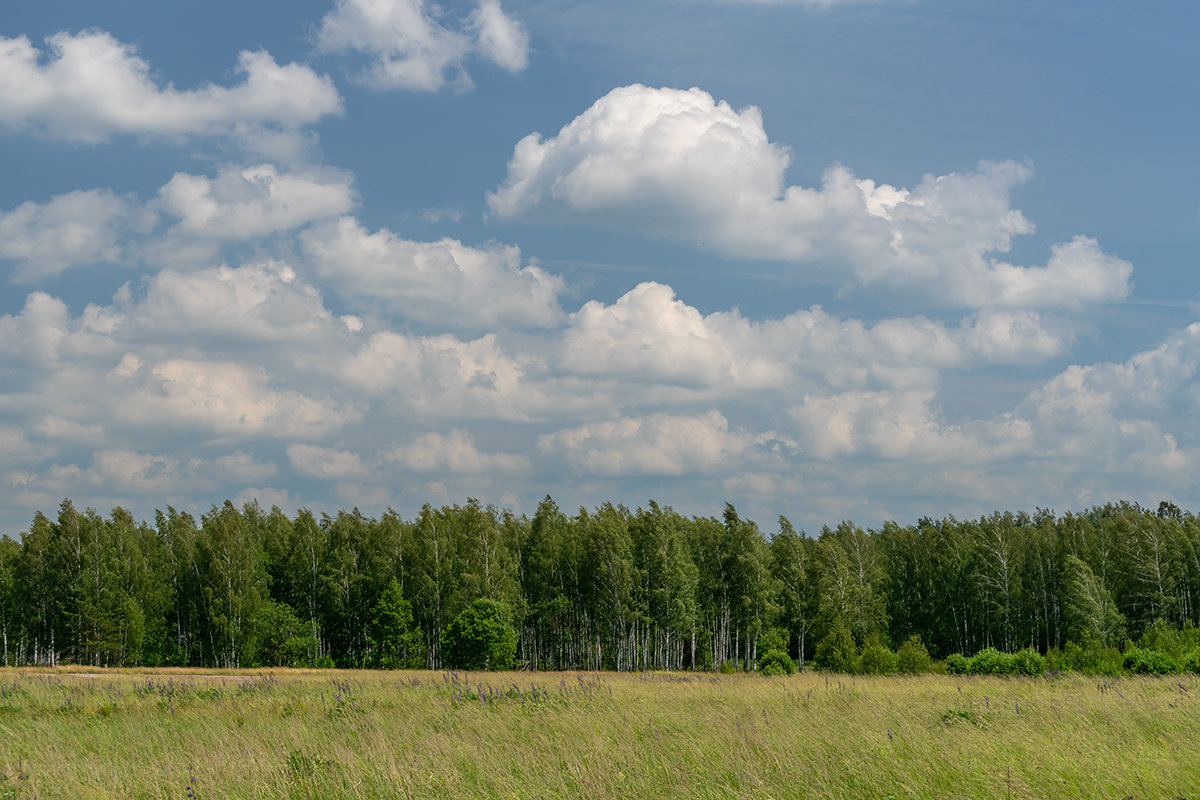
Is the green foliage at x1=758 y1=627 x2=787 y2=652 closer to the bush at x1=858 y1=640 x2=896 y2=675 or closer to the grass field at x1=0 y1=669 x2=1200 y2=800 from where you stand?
the bush at x1=858 y1=640 x2=896 y2=675

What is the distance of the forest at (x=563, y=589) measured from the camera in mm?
71500

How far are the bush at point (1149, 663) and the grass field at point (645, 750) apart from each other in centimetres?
1570

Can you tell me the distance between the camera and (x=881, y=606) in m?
72.5

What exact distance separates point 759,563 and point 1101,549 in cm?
3154

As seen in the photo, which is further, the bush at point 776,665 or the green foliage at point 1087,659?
the bush at point 776,665

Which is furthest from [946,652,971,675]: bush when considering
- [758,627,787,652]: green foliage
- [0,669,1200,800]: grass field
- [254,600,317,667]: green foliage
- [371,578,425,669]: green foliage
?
Answer: [254,600,317,667]: green foliage

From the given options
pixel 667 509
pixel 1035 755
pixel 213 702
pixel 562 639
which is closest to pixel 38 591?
pixel 562 639

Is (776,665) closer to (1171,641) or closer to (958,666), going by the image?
(958,666)

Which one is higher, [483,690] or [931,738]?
[931,738]

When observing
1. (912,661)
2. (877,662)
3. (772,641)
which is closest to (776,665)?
(877,662)

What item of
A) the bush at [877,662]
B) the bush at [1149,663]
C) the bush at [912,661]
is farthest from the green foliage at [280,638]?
the bush at [1149,663]

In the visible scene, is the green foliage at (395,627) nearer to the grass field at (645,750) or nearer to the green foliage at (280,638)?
the green foliage at (280,638)

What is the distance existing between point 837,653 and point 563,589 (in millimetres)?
30666

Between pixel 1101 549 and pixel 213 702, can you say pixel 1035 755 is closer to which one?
pixel 213 702
